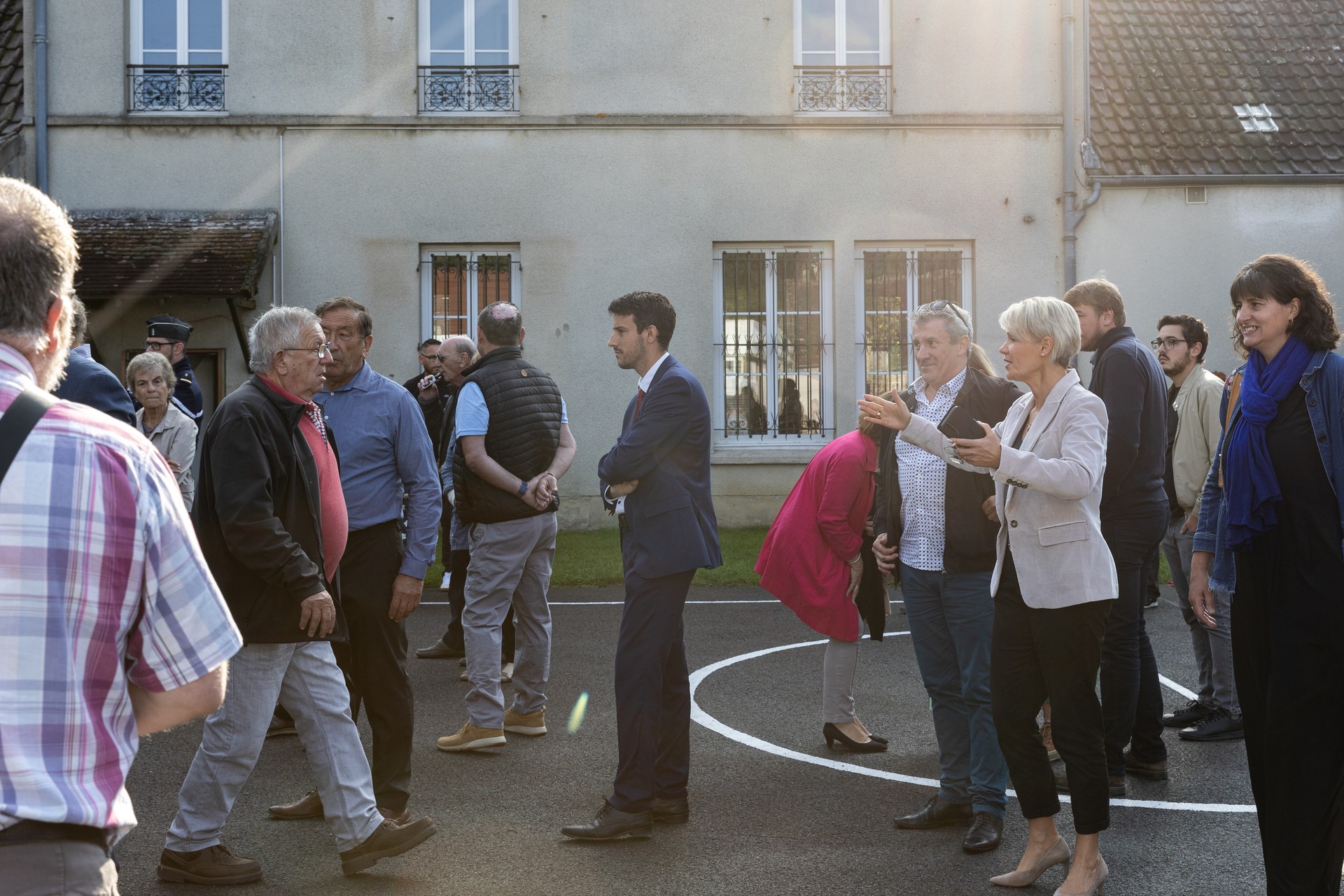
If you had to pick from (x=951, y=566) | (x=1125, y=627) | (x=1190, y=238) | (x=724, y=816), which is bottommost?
(x=724, y=816)

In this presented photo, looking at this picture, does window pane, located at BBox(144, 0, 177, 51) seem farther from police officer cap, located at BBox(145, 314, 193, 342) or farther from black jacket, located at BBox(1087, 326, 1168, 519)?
black jacket, located at BBox(1087, 326, 1168, 519)

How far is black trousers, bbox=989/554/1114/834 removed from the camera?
4328 mm

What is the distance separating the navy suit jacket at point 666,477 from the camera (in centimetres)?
514

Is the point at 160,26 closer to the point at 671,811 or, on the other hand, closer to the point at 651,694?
the point at 651,694

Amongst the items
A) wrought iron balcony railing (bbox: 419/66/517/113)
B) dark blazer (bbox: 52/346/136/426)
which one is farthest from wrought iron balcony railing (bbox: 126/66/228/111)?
dark blazer (bbox: 52/346/136/426)

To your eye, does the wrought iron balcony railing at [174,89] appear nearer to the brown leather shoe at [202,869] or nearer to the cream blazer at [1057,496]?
the brown leather shoe at [202,869]

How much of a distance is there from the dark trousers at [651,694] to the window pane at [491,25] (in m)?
12.6

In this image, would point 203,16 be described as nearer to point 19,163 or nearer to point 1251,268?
point 19,163

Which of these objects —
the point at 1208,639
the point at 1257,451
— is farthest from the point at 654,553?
the point at 1208,639

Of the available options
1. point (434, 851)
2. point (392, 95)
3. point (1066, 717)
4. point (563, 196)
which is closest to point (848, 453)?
point (1066, 717)

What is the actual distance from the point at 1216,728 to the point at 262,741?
474cm

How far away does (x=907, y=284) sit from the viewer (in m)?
16.7

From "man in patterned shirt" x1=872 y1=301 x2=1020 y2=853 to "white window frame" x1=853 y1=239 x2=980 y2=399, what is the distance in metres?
11.2

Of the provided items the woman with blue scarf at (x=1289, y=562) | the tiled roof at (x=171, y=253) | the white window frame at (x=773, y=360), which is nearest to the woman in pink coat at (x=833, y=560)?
the woman with blue scarf at (x=1289, y=562)
